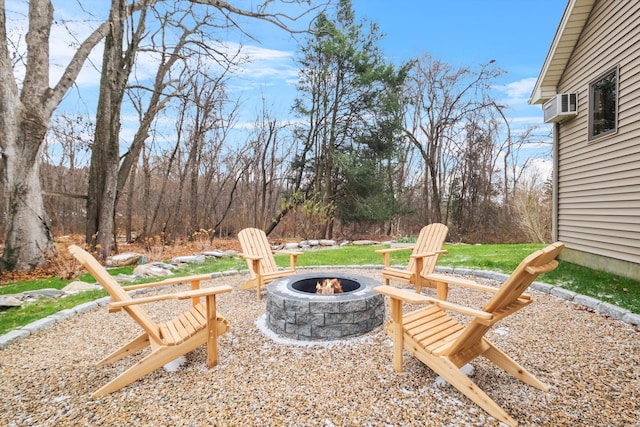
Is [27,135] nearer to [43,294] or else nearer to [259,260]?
[43,294]

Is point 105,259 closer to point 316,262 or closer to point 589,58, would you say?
point 316,262

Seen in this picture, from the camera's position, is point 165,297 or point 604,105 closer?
point 165,297

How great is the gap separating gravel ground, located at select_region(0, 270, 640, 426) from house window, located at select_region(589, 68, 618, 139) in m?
3.27

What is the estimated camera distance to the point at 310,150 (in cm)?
1118

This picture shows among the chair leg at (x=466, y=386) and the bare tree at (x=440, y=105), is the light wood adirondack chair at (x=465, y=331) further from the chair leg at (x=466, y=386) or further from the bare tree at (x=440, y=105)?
the bare tree at (x=440, y=105)

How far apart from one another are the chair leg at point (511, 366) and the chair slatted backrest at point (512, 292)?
0.21 metres

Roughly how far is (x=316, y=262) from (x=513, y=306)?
4532 millimetres

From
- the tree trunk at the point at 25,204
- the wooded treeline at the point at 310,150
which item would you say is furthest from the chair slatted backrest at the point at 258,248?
the wooded treeline at the point at 310,150

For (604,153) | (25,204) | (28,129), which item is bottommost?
(25,204)

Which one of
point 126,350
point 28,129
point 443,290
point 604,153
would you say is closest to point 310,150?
point 28,129

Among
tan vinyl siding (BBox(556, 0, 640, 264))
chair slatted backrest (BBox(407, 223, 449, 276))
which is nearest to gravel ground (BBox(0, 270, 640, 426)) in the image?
chair slatted backrest (BBox(407, 223, 449, 276))

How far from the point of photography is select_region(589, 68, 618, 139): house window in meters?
4.64

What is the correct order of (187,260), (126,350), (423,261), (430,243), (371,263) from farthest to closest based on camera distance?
(187,260) < (371,263) < (430,243) < (423,261) < (126,350)

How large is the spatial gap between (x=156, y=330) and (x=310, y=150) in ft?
31.1
